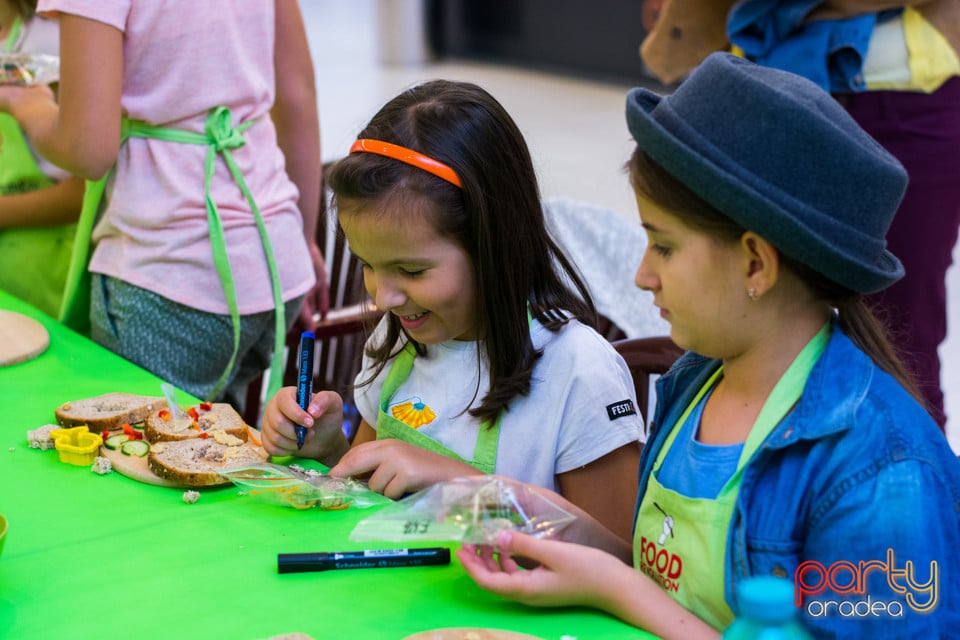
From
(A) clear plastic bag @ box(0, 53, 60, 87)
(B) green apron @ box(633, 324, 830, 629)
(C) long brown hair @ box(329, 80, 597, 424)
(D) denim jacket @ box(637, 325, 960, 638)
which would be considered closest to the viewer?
(D) denim jacket @ box(637, 325, 960, 638)

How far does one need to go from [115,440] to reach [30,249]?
105 centimetres

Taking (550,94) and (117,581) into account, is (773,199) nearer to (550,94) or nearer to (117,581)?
(117,581)

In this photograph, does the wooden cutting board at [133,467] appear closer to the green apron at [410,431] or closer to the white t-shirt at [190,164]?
the green apron at [410,431]

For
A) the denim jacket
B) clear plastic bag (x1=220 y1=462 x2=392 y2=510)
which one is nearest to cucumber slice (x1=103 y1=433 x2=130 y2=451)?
clear plastic bag (x1=220 y1=462 x2=392 y2=510)

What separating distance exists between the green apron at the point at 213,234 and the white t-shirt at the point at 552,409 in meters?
0.65

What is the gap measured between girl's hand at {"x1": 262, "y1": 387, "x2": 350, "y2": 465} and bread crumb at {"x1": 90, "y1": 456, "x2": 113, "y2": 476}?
215 mm

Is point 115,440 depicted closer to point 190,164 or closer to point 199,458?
point 199,458

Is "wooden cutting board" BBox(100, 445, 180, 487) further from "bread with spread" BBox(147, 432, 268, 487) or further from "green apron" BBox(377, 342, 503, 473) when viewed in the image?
"green apron" BBox(377, 342, 503, 473)

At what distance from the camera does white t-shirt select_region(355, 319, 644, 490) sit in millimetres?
1562

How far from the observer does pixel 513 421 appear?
1.60 metres

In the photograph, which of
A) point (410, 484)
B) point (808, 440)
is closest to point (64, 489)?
point (410, 484)

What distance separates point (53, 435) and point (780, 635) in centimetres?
120

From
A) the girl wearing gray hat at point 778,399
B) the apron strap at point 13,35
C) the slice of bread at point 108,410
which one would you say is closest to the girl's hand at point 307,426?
the slice of bread at point 108,410

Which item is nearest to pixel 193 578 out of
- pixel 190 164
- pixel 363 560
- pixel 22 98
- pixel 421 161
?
pixel 363 560
